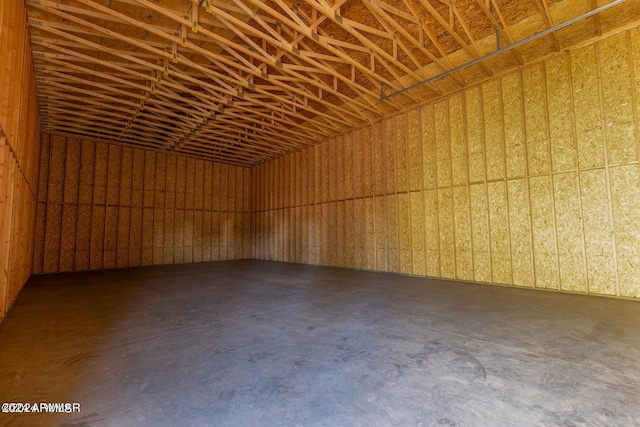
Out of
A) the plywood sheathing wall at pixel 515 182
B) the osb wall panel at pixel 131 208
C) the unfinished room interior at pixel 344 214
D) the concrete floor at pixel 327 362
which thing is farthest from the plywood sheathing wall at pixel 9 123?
the plywood sheathing wall at pixel 515 182

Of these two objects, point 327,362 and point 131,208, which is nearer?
point 327,362

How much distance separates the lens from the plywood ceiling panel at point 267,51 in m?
5.95

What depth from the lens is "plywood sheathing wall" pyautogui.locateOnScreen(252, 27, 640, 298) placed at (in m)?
6.32

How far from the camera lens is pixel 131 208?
1371 cm

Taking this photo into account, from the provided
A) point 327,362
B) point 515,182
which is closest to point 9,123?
point 327,362

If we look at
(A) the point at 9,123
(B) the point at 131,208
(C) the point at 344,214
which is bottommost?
(C) the point at 344,214

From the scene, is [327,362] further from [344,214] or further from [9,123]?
[344,214]

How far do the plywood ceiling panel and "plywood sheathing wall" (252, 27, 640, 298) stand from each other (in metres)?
0.74

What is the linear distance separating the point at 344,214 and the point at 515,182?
20.1 feet

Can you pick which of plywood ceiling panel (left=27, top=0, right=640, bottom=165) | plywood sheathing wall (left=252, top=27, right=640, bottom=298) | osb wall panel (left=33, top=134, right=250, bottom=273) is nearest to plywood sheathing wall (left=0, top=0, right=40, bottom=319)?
plywood ceiling panel (left=27, top=0, right=640, bottom=165)

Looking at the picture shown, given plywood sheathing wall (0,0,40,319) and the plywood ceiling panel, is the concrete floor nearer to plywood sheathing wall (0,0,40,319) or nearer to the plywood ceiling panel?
plywood sheathing wall (0,0,40,319)

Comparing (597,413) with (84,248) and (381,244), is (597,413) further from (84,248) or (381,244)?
(84,248)

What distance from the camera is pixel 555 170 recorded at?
7.07 meters

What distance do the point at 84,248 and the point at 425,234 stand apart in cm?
1387
